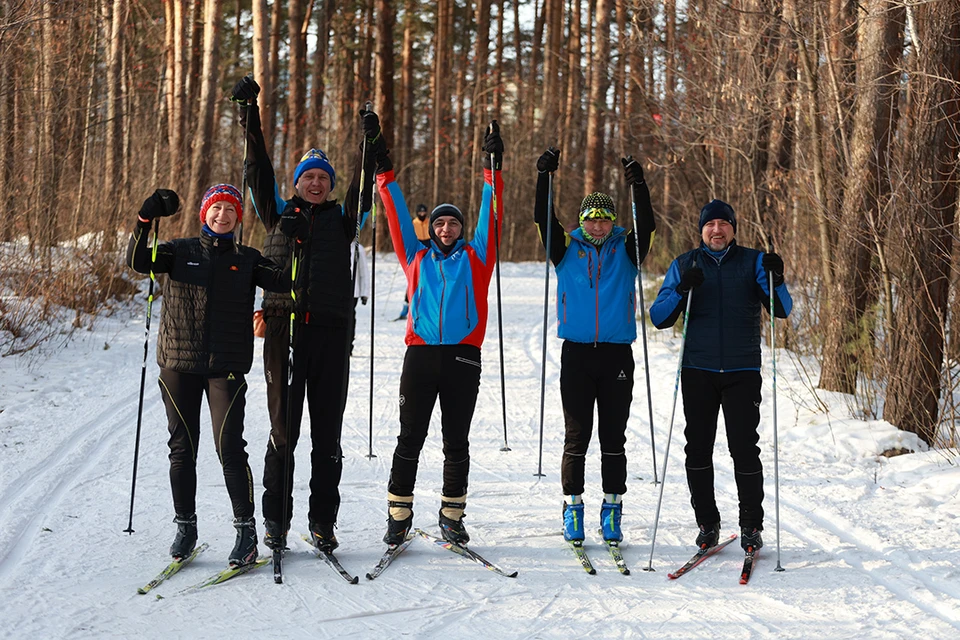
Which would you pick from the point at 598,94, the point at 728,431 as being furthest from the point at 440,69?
the point at 728,431

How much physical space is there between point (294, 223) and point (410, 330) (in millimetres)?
866

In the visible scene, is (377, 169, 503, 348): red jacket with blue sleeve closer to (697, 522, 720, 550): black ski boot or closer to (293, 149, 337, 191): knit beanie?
(293, 149, 337, 191): knit beanie

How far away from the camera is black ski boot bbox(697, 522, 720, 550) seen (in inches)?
199

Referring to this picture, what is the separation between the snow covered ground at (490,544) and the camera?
404 centimetres

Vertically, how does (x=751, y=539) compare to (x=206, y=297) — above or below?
below

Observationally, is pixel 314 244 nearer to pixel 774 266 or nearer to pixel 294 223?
pixel 294 223

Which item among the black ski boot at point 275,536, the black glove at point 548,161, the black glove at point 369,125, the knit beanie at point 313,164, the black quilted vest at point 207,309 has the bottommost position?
the black ski boot at point 275,536

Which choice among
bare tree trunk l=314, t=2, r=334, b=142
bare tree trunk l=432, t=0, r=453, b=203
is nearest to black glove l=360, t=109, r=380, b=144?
bare tree trunk l=314, t=2, r=334, b=142

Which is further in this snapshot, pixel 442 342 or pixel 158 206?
pixel 442 342

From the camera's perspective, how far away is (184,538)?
4652 mm

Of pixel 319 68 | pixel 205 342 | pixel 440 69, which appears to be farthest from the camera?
pixel 440 69

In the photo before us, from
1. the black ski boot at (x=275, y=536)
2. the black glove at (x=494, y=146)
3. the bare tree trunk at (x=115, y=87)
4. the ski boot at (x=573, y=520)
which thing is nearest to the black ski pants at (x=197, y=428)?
the black ski boot at (x=275, y=536)

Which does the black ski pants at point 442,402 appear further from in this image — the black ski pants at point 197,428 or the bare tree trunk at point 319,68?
the bare tree trunk at point 319,68

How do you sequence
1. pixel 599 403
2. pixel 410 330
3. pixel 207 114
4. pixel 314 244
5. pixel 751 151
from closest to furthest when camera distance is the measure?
pixel 314 244, pixel 410 330, pixel 599 403, pixel 751 151, pixel 207 114
